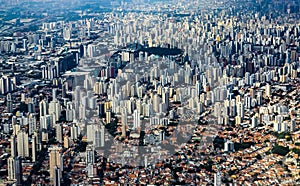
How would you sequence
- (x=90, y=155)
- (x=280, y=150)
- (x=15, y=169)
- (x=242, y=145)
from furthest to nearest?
(x=242, y=145)
(x=280, y=150)
(x=90, y=155)
(x=15, y=169)

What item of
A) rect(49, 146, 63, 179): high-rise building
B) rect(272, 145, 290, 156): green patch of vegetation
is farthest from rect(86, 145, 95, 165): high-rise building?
rect(272, 145, 290, 156): green patch of vegetation

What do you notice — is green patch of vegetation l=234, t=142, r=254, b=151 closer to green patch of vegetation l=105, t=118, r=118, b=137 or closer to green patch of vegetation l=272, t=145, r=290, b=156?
green patch of vegetation l=272, t=145, r=290, b=156

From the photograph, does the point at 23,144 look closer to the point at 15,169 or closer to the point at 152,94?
the point at 15,169

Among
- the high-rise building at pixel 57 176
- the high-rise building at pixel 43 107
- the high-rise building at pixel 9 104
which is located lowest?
the high-rise building at pixel 57 176

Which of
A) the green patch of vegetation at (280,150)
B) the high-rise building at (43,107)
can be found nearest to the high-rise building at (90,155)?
the high-rise building at (43,107)

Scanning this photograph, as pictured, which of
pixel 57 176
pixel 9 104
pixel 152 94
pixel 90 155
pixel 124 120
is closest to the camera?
pixel 57 176

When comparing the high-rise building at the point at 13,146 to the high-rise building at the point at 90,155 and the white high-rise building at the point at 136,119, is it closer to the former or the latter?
the high-rise building at the point at 90,155

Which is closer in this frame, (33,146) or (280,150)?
(280,150)

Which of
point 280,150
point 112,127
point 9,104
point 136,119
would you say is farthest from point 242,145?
point 9,104

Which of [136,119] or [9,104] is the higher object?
[136,119]

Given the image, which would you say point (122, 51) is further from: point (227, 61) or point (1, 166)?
point (1, 166)
